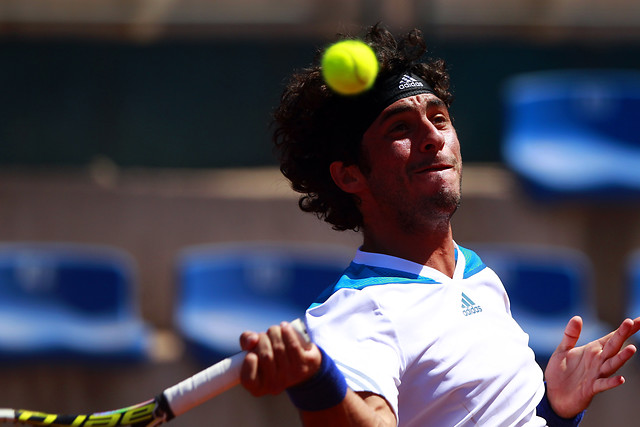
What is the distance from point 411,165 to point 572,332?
61 cm

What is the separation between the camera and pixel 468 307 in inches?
91.7

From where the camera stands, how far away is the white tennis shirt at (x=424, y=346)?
2.06 m

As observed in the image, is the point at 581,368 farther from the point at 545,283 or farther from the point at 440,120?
the point at 545,283

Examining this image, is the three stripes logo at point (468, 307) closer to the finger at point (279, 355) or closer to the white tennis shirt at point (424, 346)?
the white tennis shirt at point (424, 346)

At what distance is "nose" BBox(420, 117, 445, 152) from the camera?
237 centimetres

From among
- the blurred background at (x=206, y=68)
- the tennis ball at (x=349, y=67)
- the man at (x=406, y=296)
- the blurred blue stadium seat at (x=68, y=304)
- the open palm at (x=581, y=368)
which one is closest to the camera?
the man at (x=406, y=296)

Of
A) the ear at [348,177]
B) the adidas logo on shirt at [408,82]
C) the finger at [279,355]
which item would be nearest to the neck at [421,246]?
the ear at [348,177]

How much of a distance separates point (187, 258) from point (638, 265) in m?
2.57

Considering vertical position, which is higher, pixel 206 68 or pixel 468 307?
pixel 206 68

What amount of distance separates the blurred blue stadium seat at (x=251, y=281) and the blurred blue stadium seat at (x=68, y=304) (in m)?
0.33

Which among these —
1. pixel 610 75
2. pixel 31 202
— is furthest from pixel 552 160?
pixel 31 202

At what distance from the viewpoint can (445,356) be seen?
2174 millimetres

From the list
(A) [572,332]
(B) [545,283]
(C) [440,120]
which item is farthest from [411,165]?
(B) [545,283]

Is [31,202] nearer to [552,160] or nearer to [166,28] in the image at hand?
[166,28]
